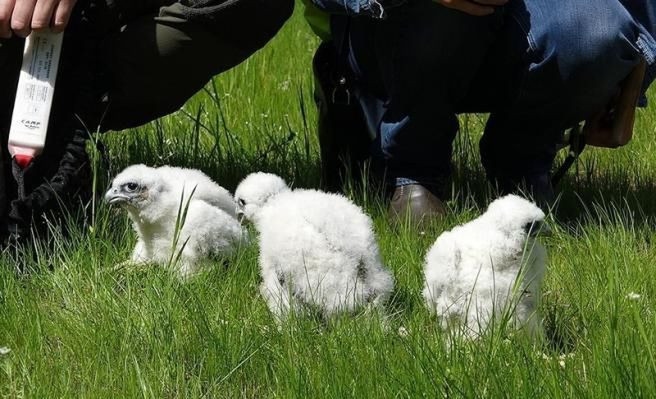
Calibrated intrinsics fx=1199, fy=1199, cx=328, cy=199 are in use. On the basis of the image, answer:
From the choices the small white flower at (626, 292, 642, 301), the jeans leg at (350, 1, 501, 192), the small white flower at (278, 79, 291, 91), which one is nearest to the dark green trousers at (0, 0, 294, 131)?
the jeans leg at (350, 1, 501, 192)

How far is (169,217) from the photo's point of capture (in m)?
3.58

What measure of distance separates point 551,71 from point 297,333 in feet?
5.37

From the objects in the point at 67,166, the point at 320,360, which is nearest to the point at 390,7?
the point at 67,166

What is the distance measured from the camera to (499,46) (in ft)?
13.9

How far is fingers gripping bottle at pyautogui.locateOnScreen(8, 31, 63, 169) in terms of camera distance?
355 cm

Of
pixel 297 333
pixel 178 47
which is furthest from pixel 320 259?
pixel 178 47

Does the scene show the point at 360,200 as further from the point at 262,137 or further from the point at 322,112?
the point at 262,137

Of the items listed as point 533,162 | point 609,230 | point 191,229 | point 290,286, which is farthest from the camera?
point 533,162

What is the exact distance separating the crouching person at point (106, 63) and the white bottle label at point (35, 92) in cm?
5

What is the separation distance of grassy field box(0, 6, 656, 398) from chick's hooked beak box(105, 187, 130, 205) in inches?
4.6

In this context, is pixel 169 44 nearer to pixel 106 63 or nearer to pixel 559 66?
pixel 106 63

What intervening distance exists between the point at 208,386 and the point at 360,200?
61.0 inches

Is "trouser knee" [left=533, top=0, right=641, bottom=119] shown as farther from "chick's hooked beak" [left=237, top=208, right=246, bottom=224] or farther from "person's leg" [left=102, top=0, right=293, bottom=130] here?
"chick's hooked beak" [left=237, top=208, right=246, bottom=224]

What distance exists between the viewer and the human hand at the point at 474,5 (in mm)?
3814
